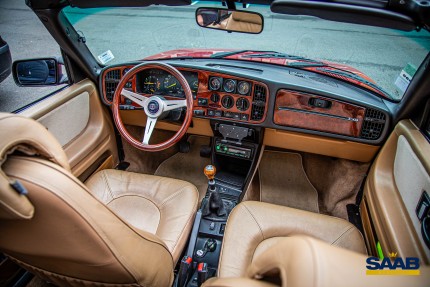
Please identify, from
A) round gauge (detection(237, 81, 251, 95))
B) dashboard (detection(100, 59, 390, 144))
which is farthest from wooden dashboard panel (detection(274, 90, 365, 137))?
round gauge (detection(237, 81, 251, 95))

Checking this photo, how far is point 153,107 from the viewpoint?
1938 mm

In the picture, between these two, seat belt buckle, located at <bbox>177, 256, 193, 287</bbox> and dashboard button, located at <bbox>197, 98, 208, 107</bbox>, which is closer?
seat belt buckle, located at <bbox>177, 256, 193, 287</bbox>

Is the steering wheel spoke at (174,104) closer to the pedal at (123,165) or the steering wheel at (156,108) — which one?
the steering wheel at (156,108)

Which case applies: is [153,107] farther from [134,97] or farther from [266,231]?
[266,231]

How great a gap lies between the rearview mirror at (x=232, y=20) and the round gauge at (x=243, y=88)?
37 centimetres

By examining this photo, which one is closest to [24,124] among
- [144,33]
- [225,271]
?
[225,271]

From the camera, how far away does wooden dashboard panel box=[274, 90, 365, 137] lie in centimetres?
200

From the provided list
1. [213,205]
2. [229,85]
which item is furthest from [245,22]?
[213,205]

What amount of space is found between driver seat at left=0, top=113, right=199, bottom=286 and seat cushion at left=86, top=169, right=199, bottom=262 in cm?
46

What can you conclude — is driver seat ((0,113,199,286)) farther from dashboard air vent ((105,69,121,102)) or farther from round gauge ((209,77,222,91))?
dashboard air vent ((105,69,121,102))

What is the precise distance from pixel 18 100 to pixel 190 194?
3.58m

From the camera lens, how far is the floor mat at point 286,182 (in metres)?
2.54

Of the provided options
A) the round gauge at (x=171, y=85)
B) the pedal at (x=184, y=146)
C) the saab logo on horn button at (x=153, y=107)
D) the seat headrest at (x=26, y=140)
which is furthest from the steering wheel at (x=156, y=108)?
the seat headrest at (x=26, y=140)

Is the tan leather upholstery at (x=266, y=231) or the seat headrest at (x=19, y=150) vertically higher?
the seat headrest at (x=19, y=150)
